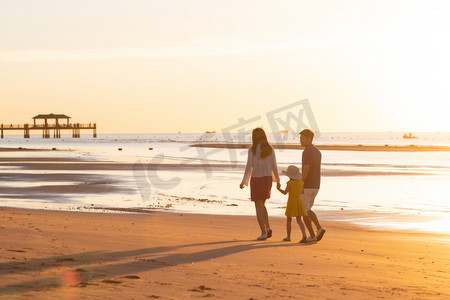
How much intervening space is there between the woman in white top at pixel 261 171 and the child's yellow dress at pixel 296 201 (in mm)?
322

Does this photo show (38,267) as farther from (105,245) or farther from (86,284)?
(105,245)

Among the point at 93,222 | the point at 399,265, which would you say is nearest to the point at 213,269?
the point at 399,265

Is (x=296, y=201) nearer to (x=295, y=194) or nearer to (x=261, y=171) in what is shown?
(x=295, y=194)

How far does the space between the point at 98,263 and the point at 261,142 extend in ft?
14.0

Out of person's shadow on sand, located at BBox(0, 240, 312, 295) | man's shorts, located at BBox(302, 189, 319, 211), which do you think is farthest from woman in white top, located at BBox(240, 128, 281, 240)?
person's shadow on sand, located at BBox(0, 240, 312, 295)

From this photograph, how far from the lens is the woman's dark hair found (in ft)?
34.4

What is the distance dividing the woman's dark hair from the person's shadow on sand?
2.00 metres

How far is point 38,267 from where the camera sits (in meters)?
6.89

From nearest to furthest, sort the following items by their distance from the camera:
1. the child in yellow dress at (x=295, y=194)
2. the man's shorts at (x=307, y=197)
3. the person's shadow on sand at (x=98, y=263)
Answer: the person's shadow on sand at (x=98, y=263) → the child in yellow dress at (x=295, y=194) → the man's shorts at (x=307, y=197)

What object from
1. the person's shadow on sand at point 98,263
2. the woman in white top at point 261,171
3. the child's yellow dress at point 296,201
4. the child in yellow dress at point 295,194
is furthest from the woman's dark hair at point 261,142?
the person's shadow on sand at point 98,263

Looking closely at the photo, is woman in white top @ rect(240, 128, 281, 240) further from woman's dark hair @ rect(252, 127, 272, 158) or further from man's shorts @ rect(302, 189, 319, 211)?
man's shorts @ rect(302, 189, 319, 211)

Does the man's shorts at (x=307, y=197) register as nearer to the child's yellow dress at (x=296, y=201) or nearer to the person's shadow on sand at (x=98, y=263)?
the child's yellow dress at (x=296, y=201)

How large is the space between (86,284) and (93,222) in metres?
6.00

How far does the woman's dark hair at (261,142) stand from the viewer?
34.4 feet
